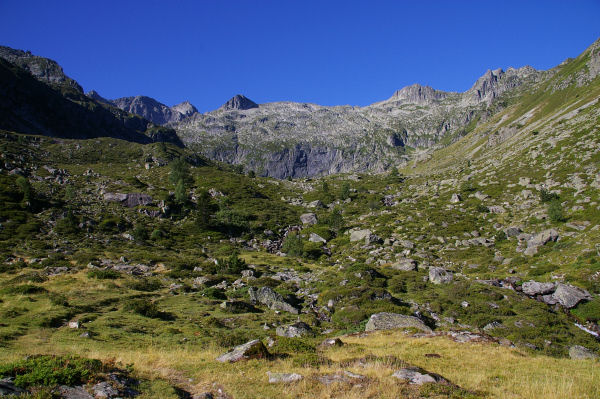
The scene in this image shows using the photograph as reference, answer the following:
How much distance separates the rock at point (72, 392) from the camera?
806 cm

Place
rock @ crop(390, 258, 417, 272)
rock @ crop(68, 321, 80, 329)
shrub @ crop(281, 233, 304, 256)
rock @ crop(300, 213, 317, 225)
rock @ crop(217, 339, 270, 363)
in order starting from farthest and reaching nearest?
rock @ crop(300, 213, 317, 225) < shrub @ crop(281, 233, 304, 256) < rock @ crop(390, 258, 417, 272) < rock @ crop(68, 321, 80, 329) < rock @ crop(217, 339, 270, 363)

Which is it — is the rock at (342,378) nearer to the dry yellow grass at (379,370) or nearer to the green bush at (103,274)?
the dry yellow grass at (379,370)

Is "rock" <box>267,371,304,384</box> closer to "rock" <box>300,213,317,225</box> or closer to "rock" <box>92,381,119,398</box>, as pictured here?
"rock" <box>92,381,119,398</box>

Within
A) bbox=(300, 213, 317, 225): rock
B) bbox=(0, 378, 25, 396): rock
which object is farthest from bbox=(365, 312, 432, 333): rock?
bbox=(300, 213, 317, 225): rock

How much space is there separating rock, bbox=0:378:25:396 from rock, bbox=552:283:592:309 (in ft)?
100

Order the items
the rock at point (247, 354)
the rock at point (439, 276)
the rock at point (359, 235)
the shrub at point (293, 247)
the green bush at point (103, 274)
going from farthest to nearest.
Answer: the rock at point (359, 235) < the shrub at point (293, 247) < the rock at point (439, 276) < the green bush at point (103, 274) < the rock at point (247, 354)

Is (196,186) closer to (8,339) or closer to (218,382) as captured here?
(8,339)

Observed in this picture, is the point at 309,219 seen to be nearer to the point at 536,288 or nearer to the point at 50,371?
the point at 536,288

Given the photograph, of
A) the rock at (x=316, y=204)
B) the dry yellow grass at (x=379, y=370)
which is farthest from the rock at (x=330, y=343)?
the rock at (x=316, y=204)

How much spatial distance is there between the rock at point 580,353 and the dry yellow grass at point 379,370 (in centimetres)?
225

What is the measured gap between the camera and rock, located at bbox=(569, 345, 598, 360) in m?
15.6

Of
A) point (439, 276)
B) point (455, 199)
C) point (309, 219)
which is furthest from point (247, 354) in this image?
point (455, 199)

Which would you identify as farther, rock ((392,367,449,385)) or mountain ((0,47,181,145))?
mountain ((0,47,181,145))

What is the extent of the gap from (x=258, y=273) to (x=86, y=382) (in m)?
28.4
